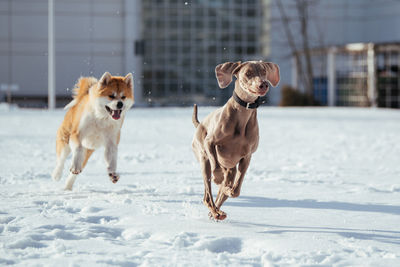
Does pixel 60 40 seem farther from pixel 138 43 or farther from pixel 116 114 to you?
pixel 116 114

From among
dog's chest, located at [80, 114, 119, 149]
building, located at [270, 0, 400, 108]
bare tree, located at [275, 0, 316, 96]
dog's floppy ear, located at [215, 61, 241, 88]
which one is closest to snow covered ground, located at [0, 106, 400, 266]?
dog's chest, located at [80, 114, 119, 149]

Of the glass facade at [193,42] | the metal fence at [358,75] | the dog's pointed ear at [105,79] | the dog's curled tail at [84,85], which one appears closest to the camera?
the dog's pointed ear at [105,79]

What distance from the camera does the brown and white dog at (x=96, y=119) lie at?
179 inches

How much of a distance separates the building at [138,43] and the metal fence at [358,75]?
145 inches

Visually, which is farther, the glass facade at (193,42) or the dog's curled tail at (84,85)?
the glass facade at (193,42)

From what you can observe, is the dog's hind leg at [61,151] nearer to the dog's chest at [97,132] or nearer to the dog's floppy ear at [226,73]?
the dog's chest at [97,132]

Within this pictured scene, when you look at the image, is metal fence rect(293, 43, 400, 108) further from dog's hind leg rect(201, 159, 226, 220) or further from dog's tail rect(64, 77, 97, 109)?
dog's hind leg rect(201, 159, 226, 220)

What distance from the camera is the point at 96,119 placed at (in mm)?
4953

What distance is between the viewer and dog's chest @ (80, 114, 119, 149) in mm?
4965

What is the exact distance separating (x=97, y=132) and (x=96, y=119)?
0.11 metres

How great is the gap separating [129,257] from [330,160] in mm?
6527

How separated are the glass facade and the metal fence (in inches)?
146

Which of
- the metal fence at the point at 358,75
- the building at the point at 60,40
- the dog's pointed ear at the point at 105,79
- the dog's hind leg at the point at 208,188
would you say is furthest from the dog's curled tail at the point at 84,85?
the building at the point at 60,40

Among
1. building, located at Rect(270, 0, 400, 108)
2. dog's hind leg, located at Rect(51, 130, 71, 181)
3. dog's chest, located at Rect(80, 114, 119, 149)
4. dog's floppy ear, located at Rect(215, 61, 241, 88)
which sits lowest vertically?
dog's hind leg, located at Rect(51, 130, 71, 181)
